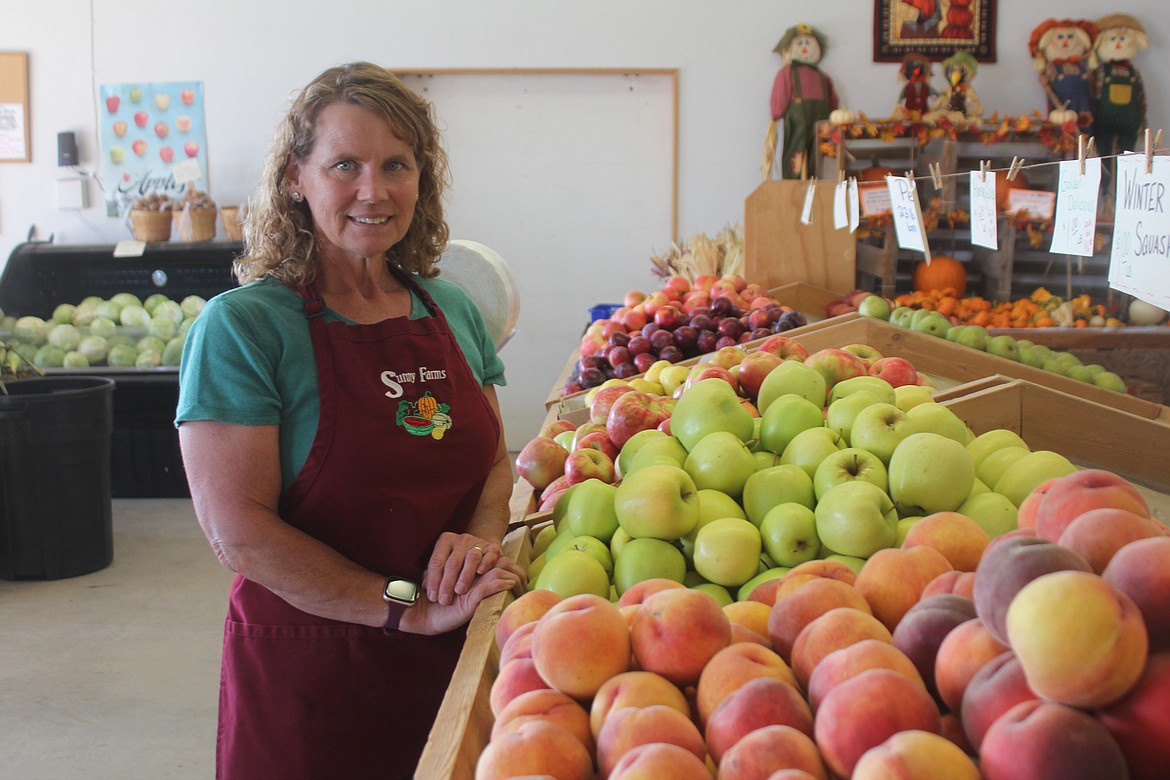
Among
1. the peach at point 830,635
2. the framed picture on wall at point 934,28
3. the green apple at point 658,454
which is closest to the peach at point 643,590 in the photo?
the peach at point 830,635

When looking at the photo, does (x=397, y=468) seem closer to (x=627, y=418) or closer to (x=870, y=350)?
(x=627, y=418)

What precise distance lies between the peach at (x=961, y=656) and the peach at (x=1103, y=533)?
0.09 metres

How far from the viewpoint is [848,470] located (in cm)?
146

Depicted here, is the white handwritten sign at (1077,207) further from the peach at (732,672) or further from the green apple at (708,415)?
the peach at (732,672)

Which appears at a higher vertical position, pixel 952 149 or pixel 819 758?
pixel 952 149

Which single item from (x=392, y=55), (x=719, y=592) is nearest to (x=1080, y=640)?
(x=719, y=592)

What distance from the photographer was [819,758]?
72 centimetres

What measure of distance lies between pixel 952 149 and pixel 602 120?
2.28 meters

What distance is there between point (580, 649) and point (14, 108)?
6.76 meters

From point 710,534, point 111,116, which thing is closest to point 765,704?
point 710,534

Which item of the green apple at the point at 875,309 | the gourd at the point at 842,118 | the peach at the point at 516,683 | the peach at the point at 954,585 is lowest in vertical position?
the peach at the point at 516,683

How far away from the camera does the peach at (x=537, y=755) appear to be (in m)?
0.78

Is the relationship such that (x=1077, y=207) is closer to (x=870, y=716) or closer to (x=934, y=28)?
(x=870, y=716)

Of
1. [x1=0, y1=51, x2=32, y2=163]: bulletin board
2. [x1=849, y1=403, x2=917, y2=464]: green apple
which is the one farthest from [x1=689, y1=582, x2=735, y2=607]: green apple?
[x1=0, y1=51, x2=32, y2=163]: bulletin board
